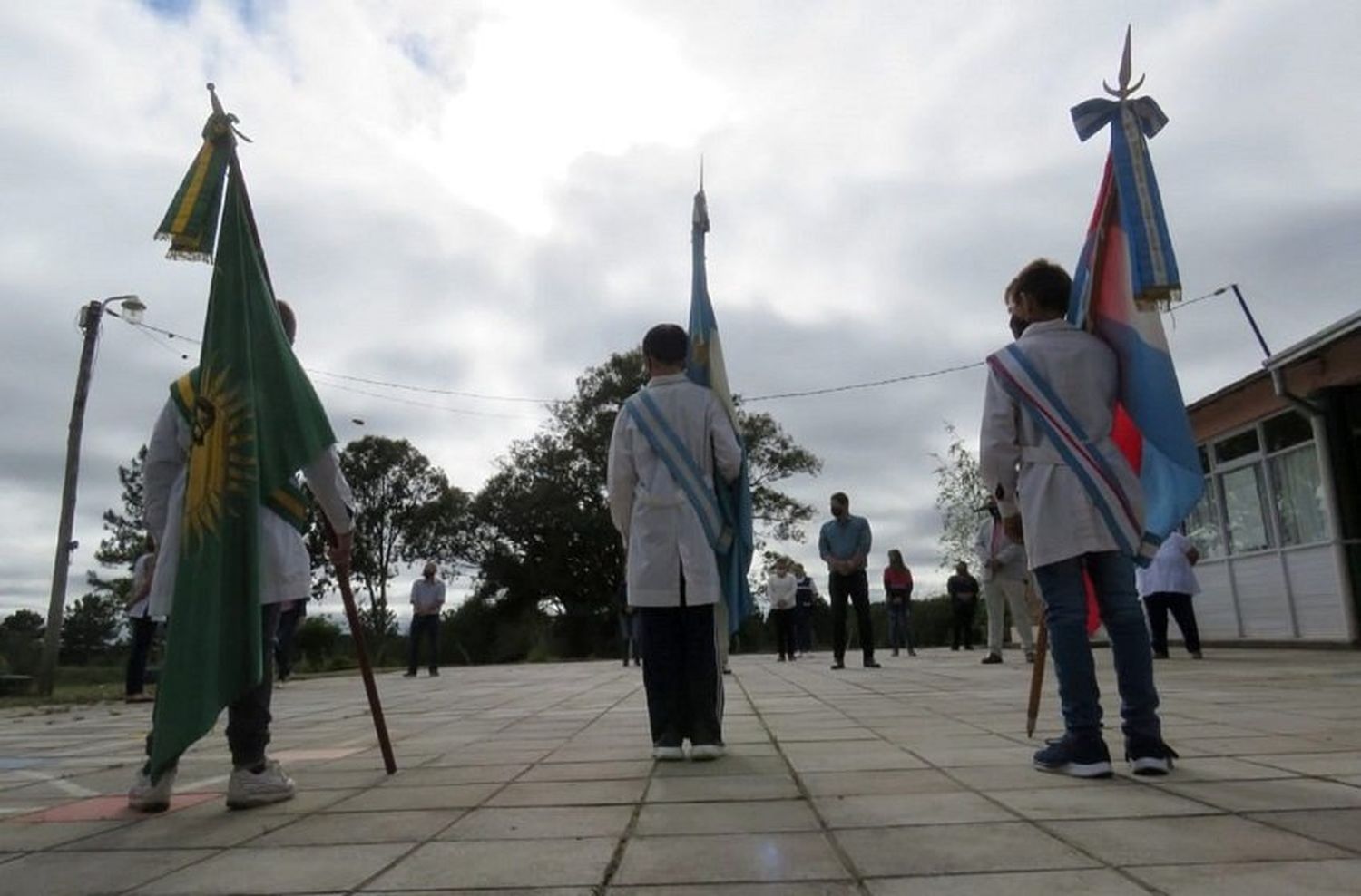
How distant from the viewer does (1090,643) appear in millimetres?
3533

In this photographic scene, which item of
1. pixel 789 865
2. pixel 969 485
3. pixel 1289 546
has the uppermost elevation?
pixel 969 485

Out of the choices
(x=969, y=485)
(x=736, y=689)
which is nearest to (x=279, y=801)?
(x=736, y=689)

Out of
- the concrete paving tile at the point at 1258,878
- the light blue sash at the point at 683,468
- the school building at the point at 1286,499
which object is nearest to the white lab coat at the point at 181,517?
the light blue sash at the point at 683,468

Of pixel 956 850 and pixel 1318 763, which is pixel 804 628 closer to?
pixel 1318 763

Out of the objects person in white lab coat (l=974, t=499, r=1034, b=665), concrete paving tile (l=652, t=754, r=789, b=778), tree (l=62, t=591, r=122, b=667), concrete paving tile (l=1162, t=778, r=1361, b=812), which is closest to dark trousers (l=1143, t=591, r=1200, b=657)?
person in white lab coat (l=974, t=499, r=1034, b=665)

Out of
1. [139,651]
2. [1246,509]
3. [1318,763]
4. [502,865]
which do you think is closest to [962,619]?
[1246,509]

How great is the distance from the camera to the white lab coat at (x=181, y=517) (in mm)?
3789

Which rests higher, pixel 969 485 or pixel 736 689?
pixel 969 485

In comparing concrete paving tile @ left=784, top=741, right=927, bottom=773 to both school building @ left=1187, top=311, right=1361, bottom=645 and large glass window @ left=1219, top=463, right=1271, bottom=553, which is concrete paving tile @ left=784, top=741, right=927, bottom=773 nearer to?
school building @ left=1187, top=311, right=1361, bottom=645

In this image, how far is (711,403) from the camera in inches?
184

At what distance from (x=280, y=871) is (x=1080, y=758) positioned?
2486 mm

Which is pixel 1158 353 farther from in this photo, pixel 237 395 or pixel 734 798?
pixel 237 395

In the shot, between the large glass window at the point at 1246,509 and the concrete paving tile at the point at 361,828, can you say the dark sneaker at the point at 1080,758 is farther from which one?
the large glass window at the point at 1246,509

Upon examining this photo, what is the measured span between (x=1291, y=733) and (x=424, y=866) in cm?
368
